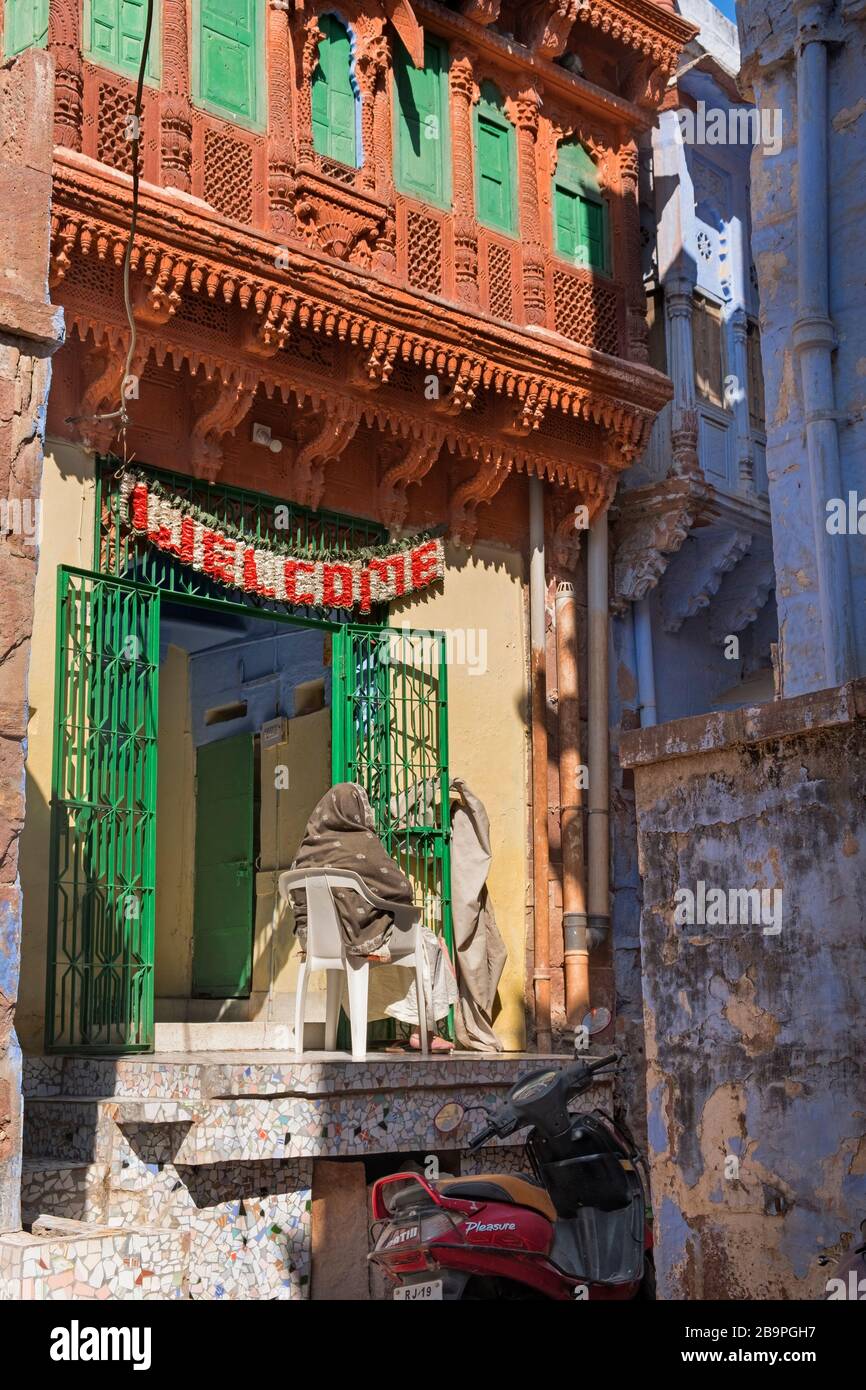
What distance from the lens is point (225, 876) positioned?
12.6m

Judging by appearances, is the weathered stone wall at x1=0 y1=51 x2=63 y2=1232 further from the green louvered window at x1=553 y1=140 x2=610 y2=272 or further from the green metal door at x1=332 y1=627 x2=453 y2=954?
the green louvered window at x1=553 y1=140 x2=610 y2=272

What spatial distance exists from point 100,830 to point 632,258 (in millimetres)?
6244

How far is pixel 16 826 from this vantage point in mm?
5008

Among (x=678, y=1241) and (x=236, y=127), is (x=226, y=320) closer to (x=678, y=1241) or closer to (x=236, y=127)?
(x=236, y=127)

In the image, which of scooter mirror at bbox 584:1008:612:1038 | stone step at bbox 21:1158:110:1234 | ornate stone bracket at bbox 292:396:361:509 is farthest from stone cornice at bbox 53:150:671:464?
stone step at bbox 21:1158:110:1234

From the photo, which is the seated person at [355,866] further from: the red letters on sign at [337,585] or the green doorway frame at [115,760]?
the red letters on sign at [337,585]

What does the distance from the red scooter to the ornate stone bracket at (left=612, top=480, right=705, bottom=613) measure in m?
6.24

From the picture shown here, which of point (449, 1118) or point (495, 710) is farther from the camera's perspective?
point (495, 710)

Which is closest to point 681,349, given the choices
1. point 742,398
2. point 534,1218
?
point 742,398

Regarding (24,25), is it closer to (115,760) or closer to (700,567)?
(115,760)

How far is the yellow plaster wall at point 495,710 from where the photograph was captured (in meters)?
11.5

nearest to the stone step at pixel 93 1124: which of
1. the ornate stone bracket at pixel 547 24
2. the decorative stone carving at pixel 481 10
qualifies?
the decorative stone carving at pixel 481 10

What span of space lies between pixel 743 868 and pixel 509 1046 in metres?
6.29

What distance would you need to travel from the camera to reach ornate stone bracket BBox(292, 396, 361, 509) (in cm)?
1062
